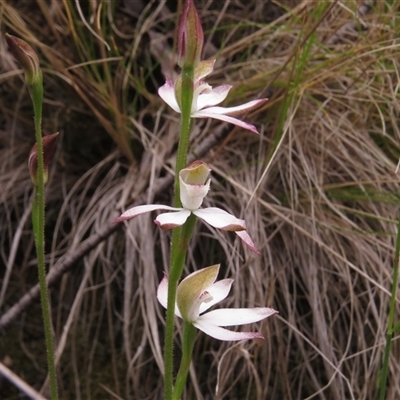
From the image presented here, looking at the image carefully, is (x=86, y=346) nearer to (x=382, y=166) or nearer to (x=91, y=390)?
(x=91, y=390)

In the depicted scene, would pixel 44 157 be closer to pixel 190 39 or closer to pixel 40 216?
pixel 40 216

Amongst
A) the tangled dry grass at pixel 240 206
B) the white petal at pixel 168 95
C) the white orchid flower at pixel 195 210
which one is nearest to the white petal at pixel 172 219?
the white orchid flower at pixel 195 210

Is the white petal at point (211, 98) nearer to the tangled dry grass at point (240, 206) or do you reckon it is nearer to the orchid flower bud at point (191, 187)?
the orchid flower bud at point (191, 187)

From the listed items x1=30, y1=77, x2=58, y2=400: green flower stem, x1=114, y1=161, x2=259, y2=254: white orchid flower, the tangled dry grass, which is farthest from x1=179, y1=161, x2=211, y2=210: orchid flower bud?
the tangled dry grass

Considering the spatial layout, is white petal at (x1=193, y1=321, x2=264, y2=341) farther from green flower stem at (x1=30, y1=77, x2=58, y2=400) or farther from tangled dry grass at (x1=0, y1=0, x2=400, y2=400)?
tangled dry grass at (x1=0, y1=0, x2=400, y2=400)

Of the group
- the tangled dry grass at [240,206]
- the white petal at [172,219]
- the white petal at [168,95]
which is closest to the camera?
the white petal at [172,219]

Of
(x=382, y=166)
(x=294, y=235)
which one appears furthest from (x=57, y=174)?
(x=382, y=166)

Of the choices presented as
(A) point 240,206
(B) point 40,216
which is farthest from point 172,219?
(A) point 240,206

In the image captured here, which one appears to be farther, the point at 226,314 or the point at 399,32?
the point at 399,32
